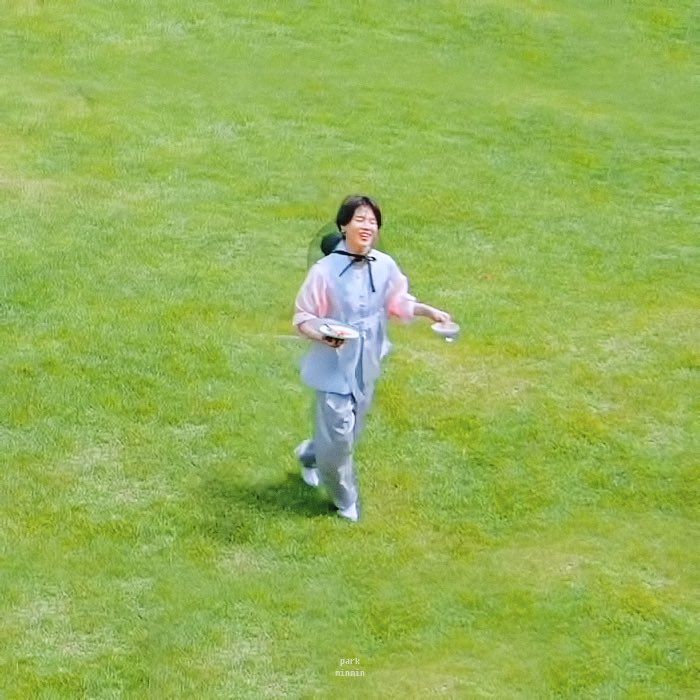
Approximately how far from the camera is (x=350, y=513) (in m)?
7.54

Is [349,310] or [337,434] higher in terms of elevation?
[349,310]

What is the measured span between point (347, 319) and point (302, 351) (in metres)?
2.13

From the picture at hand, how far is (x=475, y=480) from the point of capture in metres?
7.98

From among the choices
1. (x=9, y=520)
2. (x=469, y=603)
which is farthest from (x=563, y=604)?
(x=9, y=520)

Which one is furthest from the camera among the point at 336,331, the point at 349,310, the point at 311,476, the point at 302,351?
the point at 302,351

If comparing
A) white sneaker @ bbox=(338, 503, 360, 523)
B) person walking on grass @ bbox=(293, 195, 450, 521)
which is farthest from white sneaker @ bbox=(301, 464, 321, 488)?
person walking on grass @ bbox=(293, 195, 450, 521)

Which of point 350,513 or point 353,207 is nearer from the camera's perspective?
point 353,207

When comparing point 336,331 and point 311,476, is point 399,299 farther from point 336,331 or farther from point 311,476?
point 311,476

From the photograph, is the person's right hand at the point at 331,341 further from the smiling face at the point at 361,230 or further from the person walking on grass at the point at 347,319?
the smiling face at the point at 361,230

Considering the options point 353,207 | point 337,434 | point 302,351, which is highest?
point 353,207

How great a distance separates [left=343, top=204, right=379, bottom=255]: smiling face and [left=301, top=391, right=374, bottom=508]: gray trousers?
745mm

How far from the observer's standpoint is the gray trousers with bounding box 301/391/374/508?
7.12 metres

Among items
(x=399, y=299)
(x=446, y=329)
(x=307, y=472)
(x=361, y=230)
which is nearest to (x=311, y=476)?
Result: (x=307, y=472)

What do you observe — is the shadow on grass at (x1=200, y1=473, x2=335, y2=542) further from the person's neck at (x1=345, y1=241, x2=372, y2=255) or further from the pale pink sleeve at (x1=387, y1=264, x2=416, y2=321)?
the person's neck at (x1=345, y1=241, x2=372, y2=255)
